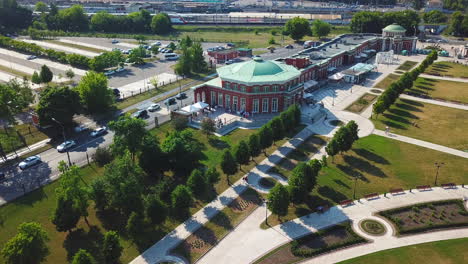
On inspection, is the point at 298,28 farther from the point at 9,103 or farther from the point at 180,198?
the point at 180,198

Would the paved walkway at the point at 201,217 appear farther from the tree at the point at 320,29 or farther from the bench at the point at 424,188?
the tree at the point at 320,29

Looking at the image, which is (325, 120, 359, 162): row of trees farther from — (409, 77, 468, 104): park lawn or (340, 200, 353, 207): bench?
(409, 77, 468, 104): park lawn

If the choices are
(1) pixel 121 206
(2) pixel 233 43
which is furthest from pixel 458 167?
(2) pixel 233 43

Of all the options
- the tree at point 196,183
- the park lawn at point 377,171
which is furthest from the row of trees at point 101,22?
the tree at point 196,183

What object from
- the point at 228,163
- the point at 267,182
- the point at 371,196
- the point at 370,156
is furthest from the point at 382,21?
the point at 228,163

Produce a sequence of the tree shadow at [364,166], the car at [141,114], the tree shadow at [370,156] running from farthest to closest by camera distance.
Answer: the car at [141,114] → the tree shadow at [370,156] → the tree shadow at [364,166]
